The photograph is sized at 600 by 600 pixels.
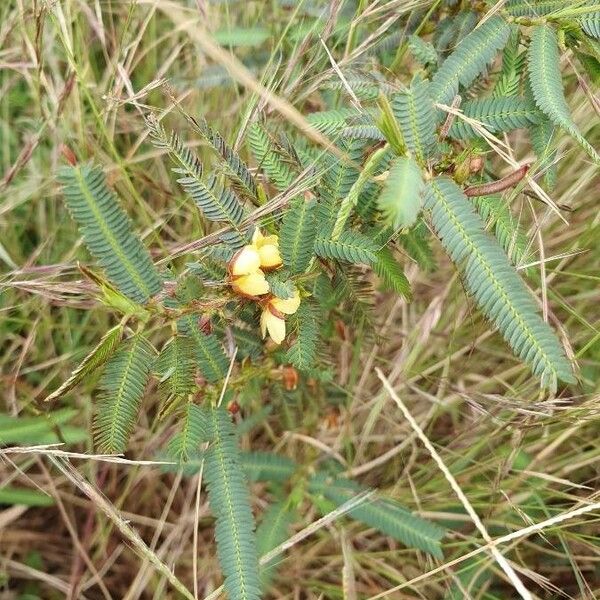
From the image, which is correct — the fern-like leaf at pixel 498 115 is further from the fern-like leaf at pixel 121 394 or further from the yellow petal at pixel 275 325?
the fern-like leaf at pixel 121 394

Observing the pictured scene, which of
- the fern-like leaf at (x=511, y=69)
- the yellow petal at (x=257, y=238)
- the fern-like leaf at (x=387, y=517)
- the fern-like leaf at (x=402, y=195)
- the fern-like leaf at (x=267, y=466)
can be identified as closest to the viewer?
the fern-like leaf at (x=402, y=195)

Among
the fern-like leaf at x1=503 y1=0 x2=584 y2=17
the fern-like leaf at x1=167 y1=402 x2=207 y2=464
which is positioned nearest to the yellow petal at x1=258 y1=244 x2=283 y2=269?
the fern-like leaf at x1=167 y1=402 x2=207 y2=464

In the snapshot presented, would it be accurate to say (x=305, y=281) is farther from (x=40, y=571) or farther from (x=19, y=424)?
(x=40, y=571)

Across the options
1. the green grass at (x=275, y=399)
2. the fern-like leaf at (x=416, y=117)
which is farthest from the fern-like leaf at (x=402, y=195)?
the green grass at (x=275, y=399)

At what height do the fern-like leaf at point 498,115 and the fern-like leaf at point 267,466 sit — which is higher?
the fern-like leaf at point 498,115

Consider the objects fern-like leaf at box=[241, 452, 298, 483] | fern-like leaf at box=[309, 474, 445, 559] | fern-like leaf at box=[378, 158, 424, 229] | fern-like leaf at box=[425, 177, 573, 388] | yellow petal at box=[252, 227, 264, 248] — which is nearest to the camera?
fern-like leaf at box=[378, 158, 424, 229]

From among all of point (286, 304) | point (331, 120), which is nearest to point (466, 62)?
point (331, 120)

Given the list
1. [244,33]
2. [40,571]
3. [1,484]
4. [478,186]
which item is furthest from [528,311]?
[40,571]

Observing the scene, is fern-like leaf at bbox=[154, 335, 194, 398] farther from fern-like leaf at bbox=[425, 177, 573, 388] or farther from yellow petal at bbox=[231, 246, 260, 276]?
fern-like leaf at bbox=[425, 177, 573, 388]
